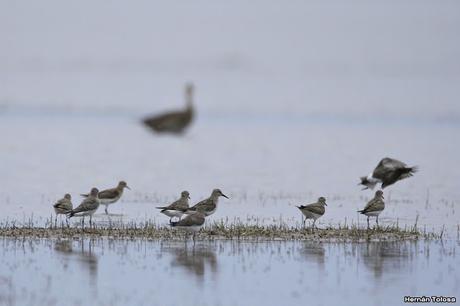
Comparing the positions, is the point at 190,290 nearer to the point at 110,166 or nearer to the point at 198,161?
the point at 110,166

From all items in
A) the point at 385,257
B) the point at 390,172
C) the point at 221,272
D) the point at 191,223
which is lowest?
the point at 221,272

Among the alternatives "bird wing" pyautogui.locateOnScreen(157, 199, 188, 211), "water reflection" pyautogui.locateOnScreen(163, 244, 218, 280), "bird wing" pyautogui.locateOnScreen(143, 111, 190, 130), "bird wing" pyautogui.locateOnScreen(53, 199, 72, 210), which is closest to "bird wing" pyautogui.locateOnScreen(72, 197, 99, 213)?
"bird wing" pyautogui.locateOnScreen(53, 199, 72, 210)

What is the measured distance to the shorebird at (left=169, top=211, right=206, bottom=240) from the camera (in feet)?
50.2

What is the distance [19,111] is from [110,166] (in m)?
22.0

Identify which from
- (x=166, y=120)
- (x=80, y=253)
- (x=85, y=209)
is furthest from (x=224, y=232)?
(x=166, y=120)

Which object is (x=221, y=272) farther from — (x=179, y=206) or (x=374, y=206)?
(x=374, y=206)

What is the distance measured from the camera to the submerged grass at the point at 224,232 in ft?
51.7

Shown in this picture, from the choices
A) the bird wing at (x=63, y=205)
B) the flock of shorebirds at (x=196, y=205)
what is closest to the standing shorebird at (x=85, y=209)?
the flock of shorebirds at (x=196, y=205)

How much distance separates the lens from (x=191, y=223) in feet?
→ 50.3

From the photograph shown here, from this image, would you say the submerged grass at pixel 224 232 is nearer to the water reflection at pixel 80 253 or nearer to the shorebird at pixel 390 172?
the water reflection at pixel 80 253

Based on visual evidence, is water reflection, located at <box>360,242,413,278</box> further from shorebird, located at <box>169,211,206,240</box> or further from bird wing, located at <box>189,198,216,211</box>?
bird wing, located at <box>189,198,216,211</box>

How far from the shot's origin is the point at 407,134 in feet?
136

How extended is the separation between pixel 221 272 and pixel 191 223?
1937 mm

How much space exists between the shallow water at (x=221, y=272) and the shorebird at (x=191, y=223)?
0.80 ft
